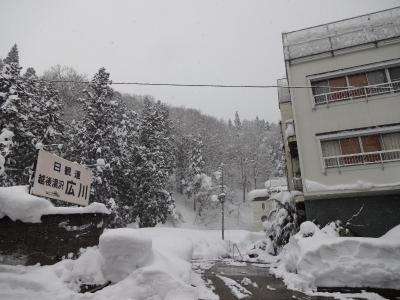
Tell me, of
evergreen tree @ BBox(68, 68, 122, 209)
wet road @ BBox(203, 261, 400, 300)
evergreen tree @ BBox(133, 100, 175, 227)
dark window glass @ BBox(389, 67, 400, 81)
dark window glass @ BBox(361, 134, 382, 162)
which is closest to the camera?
wet road @ BBox(203, 261, 400, 300)

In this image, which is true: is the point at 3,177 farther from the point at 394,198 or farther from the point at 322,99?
the point at 394,198

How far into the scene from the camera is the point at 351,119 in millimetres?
16250

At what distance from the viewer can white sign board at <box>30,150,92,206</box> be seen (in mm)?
9242

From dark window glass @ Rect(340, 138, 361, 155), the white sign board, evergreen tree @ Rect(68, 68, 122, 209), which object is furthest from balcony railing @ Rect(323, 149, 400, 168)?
evergreen tree @ Rect(68, 68, 122, 209)

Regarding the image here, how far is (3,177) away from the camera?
2484cm

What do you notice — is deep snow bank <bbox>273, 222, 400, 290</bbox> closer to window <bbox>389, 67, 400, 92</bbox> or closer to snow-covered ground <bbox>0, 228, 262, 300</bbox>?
snow-covered ground <bbox>0, 228, 262, 300</bbox>

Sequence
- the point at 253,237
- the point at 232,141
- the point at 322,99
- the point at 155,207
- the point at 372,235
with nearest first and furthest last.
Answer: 1. the point at 372,235
2. the point at 322,99
3. the point at 155,207
4. the point at 253,237
5. the point at 232,141

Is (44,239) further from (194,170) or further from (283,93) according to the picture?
(194,170)

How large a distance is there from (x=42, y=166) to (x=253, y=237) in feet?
121

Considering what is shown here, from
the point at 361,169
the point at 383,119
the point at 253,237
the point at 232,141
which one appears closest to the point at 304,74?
the point at 383,119

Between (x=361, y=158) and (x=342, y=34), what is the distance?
6774 mm

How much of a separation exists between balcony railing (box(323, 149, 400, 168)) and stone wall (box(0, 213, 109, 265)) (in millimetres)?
11874

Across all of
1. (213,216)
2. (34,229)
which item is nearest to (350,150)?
(34,229)

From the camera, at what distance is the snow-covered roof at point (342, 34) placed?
16.7 m
